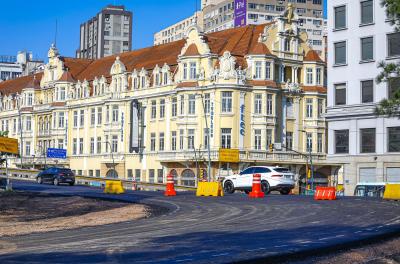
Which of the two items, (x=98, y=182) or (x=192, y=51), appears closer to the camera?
(x=98, y=182)

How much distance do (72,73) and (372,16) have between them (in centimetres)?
5417

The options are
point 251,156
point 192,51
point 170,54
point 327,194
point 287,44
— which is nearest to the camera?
point 327,194

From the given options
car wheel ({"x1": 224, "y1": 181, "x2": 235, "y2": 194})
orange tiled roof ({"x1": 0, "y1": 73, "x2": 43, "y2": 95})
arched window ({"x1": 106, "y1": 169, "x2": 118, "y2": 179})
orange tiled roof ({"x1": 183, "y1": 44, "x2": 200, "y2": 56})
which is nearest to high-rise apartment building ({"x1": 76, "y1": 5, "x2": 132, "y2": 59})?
orange tiled roof ({"x1": 0, "y1": 73, "x2": 43, "y2": 95})

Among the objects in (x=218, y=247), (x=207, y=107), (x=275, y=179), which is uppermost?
(x=207, y=107)

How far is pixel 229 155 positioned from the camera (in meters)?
74.4

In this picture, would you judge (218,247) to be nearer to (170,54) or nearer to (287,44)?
(287,44)

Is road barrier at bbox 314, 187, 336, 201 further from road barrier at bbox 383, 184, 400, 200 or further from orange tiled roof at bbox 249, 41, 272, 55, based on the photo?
orange tiled roof at bbox 249, 41, 272, 55

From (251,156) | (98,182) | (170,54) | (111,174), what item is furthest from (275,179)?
(111,174)

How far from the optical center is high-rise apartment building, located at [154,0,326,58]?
152000 mm

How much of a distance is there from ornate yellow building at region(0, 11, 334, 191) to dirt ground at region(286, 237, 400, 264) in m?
57.9

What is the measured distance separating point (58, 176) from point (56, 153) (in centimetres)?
3240

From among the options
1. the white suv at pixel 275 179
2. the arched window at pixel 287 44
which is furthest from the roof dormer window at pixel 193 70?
the white suv at pixel 275 179

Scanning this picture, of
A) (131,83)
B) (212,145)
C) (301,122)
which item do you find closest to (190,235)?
(212,145)

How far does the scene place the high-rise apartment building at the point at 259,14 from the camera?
152000mm
